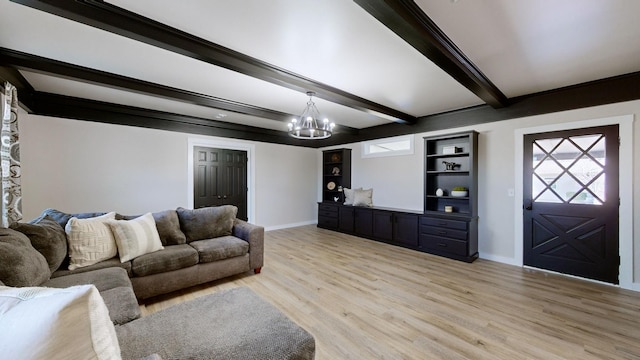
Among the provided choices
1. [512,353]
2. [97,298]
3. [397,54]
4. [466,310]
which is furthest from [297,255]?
[97,298]

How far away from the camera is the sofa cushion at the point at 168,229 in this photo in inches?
121

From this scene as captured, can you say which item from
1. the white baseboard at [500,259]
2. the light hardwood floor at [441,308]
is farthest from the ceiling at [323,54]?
the light hardwood floor at [441,308]

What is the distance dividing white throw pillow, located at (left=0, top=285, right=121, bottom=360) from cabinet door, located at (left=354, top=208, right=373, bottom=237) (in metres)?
4.81

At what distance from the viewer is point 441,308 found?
2.50m

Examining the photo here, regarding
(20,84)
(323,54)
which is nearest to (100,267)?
(20,84)

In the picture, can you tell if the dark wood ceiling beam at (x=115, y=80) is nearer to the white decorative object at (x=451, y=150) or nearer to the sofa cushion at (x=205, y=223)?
the sofa cushion at (x=205, y=223)

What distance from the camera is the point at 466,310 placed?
2457 millimetres

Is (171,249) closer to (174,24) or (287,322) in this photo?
(287,322)

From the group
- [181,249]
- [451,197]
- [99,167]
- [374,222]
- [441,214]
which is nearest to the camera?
[181,249]

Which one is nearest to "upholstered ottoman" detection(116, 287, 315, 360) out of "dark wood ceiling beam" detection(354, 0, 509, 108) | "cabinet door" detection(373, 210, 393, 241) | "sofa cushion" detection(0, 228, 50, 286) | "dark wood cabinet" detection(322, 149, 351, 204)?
"sofa cushion" detection(0, 228, 50, 286)

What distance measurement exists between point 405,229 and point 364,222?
0.96m

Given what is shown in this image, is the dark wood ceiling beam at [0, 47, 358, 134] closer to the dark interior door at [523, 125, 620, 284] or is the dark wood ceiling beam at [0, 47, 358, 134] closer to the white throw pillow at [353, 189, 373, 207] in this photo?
the white throw pillow at [353, 189, 373, 207]

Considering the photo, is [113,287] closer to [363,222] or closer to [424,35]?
[424,35]

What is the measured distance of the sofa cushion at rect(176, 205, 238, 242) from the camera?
3.30m
